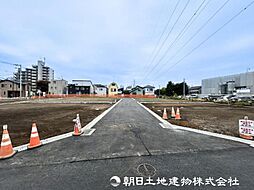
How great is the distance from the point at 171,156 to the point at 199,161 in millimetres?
660

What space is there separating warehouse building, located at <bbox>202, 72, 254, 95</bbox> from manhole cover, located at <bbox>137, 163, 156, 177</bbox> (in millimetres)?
63258

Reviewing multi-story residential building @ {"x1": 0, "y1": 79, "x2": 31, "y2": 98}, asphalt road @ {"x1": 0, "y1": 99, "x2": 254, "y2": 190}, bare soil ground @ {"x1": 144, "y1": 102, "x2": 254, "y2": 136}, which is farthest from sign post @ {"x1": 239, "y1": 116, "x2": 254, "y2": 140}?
multi-story residential building @ {"x1": 0, "y1": 79, "x2": 31, "y2": 98}

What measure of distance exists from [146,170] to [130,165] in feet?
1.32

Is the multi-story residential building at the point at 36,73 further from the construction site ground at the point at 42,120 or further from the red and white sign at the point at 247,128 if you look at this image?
the red and white sign at the point at 247,128

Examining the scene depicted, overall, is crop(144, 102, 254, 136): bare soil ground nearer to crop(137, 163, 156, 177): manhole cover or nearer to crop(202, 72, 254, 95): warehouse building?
crop(137, 163, 156, 177): manhole cover

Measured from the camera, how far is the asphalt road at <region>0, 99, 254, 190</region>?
307 cm

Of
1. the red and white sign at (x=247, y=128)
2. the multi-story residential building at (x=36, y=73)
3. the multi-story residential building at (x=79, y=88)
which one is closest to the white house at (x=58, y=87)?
the multi-story residential building at (x=79, y=88)

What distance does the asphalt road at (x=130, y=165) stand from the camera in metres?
3.07

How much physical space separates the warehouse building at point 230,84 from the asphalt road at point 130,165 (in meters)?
61.6

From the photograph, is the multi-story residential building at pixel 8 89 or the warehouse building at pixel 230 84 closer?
the multi-story residential building at pixel 8 89

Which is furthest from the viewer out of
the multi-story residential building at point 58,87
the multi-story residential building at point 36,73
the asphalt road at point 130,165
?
the multi-story residential building at point 36,73

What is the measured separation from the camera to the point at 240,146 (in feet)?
17.7

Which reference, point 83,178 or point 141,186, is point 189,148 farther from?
point 83,178

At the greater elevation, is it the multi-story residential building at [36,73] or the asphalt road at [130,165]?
the multi-story residential building at [36,73]
